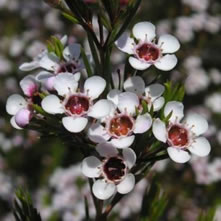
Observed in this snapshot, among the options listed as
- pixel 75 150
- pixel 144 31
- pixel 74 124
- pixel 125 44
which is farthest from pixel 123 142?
pixel 75 150

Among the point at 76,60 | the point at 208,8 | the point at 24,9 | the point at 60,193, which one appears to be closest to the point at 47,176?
the point at 60,193

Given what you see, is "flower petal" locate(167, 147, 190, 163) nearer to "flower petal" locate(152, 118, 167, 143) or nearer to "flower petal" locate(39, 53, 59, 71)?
"flower petal" locate(152, 118, 167, 143)

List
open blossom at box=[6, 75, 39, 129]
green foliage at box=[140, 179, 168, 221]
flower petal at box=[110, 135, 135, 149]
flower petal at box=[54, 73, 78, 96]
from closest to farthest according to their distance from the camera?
flower petal at box=[110, 135, 135, 149]
flower petal at box=[54, 73, 78, 96]
open blossom at box=[6, 75, 39, 129]
green foliage at box=[140, 179, 168, 221]

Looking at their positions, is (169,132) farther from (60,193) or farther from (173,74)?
(173,74)

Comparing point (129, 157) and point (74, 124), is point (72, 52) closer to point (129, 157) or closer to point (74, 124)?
point (74, 124)

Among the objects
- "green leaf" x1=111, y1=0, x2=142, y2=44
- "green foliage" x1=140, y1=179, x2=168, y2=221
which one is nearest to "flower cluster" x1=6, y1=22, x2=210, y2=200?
"green leaf" x1=111, y1=0, x2=142, y2=44

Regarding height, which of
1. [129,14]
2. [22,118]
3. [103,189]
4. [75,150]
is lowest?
[75,150]
